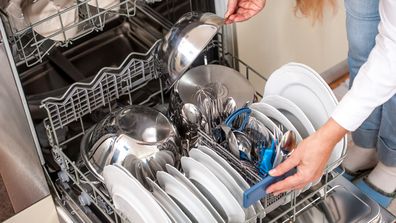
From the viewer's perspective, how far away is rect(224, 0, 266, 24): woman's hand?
1366 mm

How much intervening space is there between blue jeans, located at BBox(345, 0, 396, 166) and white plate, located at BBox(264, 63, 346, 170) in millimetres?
227

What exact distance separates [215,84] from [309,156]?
0.39 metres

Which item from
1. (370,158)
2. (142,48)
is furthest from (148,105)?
(370,158)

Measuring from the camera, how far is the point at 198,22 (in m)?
1.37

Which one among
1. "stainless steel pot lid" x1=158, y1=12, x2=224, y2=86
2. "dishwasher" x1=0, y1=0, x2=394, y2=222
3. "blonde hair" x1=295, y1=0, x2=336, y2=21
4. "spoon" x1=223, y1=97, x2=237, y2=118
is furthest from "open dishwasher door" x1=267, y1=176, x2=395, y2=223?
"blonde hair" x1=295, y1=0, x2=336, y2=21

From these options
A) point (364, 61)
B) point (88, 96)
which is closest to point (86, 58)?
point (88, 96)

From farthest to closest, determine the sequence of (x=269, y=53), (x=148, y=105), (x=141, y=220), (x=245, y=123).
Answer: (x=269, y=53) < (x=148, y=105) < (x=245, y=123) < (x=141, y=220)

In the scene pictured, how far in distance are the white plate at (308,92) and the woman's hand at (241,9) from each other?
129mm

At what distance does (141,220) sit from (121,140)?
196 millimetres

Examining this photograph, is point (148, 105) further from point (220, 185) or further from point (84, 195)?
point (220, 185)

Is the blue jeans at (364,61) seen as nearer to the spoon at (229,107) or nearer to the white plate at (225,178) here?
the spoon at (229,107)

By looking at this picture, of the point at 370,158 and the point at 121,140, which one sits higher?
the point at 121,140

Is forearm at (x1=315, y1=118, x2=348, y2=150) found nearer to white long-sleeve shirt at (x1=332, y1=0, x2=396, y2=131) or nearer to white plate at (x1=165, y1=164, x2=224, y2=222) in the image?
white long-sleeve shirt at (x1=332, y1=0, x2=396, y2=131)

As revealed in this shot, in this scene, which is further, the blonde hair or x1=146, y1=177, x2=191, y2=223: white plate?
the blonde hair
